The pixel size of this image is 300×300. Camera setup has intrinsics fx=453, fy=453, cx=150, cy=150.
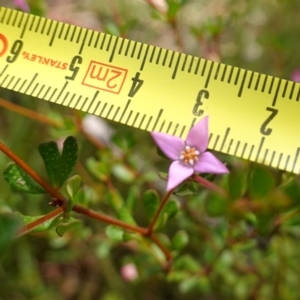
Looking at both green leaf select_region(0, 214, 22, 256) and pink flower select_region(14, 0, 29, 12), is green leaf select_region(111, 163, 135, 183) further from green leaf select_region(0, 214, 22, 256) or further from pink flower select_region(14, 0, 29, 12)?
green leaf select_region(0, 214, 22, 256)

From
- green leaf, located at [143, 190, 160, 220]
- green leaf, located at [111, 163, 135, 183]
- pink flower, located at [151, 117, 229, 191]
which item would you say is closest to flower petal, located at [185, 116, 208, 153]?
pink flower, located at [151, 117, 229, 191]

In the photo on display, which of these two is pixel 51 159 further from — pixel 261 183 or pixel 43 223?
pixel 261 183

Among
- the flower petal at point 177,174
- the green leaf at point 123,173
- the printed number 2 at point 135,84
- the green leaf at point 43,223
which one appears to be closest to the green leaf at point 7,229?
the green leaf at point 43,223

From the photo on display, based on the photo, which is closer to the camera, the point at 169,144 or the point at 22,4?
the point at 169,144

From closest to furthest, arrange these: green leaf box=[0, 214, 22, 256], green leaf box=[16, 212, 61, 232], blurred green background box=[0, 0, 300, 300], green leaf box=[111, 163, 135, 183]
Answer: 1. green leaf box=[0, 214, 22, 256]
2. green leaf box=[16, 212, 61, 232]
3. blurred green background box=[0, 0, 300, 300]
4. green leaf box=[111, 163, 135, 183]

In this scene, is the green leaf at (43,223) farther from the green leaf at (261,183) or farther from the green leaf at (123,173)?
the green leaf at (123,173)

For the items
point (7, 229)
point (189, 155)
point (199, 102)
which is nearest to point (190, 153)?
point (189, 155)

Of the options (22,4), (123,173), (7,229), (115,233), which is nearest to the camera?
(7,229)
